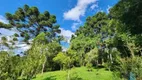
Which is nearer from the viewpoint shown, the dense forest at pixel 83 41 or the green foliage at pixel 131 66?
the green foliage at pixel 131 66

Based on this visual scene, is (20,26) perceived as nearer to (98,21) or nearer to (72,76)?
(98,21)

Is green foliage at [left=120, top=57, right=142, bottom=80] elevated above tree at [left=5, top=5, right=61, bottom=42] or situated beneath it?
situated beneath

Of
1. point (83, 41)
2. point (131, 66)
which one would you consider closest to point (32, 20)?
point (83, 41)

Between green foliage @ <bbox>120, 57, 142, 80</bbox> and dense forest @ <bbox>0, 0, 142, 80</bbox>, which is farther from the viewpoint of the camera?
dense forest @ <bbox>0, 0, 142, 80</bbox>

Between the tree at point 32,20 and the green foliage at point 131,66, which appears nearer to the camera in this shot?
→ the green foliage at point 131,66

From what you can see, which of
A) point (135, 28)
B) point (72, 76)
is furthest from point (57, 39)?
point (135, 28)

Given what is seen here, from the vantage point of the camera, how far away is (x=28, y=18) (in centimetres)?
4844

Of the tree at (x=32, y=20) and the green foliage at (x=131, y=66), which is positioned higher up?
the tree at (x=32, y=20)

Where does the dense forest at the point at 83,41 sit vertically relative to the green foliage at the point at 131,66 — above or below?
above

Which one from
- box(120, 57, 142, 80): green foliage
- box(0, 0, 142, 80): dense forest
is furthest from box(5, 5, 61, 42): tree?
box(120, 57, 142, 80): green foliage

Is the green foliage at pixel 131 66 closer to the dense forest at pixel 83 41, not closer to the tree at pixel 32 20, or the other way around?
the dense forest at pixel 83 41

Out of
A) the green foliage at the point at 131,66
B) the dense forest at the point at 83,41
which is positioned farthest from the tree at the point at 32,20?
the green foliage at the point at 131,66

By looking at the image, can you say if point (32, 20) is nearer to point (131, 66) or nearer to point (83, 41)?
point (83, 41)

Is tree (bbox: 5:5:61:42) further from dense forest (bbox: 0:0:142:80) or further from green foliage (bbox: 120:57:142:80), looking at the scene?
green foliage (bbox: 120:57:142:80)
